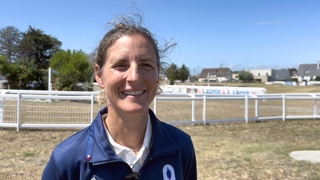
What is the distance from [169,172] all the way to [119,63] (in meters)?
0.57

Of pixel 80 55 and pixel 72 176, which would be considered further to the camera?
pixel 80 55

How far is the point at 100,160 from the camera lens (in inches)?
55.1

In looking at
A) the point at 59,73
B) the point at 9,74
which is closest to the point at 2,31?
the point at 9,74

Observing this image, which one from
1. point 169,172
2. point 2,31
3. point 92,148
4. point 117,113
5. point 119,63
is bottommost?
point 169,172

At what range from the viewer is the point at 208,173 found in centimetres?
515

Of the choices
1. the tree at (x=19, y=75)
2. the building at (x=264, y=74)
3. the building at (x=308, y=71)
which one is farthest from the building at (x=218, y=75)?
the tree at (x=19, y=75)

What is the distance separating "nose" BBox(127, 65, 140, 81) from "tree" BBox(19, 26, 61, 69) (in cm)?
5905

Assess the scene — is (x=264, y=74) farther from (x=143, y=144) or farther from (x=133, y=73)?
(x=133, y=73)

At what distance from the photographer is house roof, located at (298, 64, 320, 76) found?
9945 cm

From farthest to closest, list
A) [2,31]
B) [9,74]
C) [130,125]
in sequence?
[2,31] < [9,74] < [130,125]

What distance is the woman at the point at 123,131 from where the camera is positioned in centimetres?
142

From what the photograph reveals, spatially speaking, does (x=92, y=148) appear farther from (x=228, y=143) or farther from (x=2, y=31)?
(x=2, y=31)

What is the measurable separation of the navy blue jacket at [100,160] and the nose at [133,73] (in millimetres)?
279

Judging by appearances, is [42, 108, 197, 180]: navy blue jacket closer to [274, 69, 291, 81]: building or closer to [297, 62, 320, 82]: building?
[297, 62, 320, 82]: building
